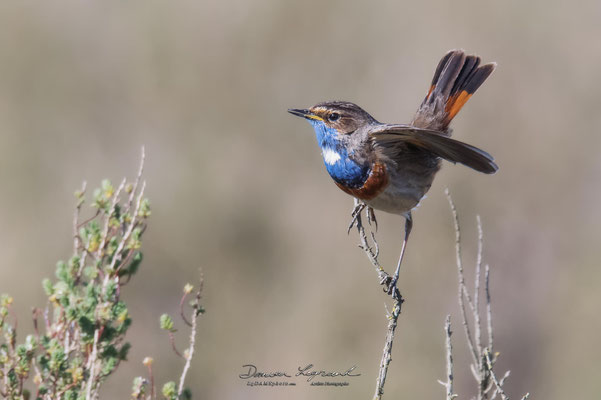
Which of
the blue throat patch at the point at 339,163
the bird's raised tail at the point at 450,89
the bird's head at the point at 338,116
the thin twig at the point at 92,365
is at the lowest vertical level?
the thin twig at the point at 92,365

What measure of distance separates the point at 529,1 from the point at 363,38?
6.07ft

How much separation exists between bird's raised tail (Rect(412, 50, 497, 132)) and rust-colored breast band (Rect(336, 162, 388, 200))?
25.5 inches

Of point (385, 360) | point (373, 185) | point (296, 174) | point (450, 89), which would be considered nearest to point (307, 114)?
point (373, 185)

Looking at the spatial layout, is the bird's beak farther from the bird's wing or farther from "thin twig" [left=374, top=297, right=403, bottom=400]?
"thin twig" [left=374, top=297, right=403, bottom=400]

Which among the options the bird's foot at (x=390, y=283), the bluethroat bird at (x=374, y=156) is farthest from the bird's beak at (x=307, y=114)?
the bird's foot at (x=390, y=283)

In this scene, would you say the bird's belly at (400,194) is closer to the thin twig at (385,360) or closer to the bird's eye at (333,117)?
the bird's eye at (333,117)

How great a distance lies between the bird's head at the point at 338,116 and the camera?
475 centimetres

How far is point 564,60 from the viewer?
8539mm

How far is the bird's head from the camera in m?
4.75

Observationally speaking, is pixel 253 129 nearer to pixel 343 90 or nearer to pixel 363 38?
pixel 343 90

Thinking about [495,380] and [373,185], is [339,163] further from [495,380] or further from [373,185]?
[495,380]

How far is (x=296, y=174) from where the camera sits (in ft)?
26.6

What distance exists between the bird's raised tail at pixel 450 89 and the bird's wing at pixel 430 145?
0.44 metres

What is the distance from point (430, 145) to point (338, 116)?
0.55 metres
